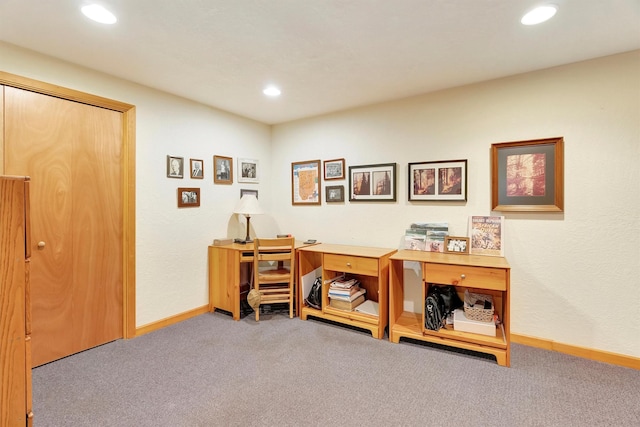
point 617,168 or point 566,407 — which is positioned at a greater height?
point 617,168

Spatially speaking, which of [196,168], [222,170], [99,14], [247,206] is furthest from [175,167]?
[99,14]

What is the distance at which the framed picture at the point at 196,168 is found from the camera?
3.16 m

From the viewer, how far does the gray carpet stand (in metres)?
1.67

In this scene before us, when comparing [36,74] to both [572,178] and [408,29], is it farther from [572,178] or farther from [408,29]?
[572,178]

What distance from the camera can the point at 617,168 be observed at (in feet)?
7.20

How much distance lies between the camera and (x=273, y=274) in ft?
10.4

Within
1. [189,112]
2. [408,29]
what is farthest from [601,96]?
[189,112]

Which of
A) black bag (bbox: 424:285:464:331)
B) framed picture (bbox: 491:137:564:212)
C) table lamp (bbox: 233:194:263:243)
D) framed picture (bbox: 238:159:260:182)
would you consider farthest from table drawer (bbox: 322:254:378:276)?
framed picture (bbox: 238:159:260:182)

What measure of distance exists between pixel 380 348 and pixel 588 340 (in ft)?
5.32

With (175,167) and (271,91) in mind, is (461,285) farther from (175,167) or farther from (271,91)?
(175,167)

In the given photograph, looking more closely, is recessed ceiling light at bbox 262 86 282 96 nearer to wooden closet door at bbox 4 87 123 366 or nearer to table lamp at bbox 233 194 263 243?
table lamp at bbox 233 194 263 243

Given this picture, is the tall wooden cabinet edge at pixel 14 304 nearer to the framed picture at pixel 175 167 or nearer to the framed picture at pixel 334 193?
the framed picture at pixel 175 167

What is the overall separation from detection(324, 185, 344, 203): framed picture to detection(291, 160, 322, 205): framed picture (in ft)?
0.45

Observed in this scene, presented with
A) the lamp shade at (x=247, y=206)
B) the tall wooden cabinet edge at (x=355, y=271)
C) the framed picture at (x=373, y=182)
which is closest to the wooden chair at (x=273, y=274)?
the tall wooden cabinet edge at (x=355, y=271)
